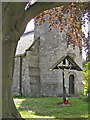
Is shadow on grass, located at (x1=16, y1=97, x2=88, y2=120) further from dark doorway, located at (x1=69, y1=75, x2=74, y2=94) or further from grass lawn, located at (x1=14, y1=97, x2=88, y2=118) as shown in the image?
dark doorway, located at (x1=69, y1=75, x2=74, y2=94)

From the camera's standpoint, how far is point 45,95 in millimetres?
14727

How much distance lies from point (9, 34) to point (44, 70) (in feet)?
38.4

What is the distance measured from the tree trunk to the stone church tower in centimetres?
1100

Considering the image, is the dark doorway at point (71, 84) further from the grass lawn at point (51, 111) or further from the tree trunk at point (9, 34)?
the tree trunk at point (9, 34)

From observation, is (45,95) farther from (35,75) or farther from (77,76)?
(77,76)

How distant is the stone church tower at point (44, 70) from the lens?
14766 millimetres

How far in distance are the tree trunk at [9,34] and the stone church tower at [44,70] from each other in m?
11.0

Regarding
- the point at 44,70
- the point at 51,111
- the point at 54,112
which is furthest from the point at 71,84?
the point at 54,112

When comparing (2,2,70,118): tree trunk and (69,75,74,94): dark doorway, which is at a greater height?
(2,2,70,118): tree trunk

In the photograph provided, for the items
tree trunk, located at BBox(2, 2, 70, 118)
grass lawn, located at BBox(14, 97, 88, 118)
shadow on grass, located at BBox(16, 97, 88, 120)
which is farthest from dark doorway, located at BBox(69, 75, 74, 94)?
tree trunk, located at BBox(2, 2, 70, 118)

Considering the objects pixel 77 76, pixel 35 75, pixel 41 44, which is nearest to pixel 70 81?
pixel 77 76

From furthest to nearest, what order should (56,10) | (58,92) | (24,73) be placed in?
(24,73), (58,92), (56,10)

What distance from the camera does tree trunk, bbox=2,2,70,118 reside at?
364cm

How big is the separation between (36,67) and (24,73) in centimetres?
115
